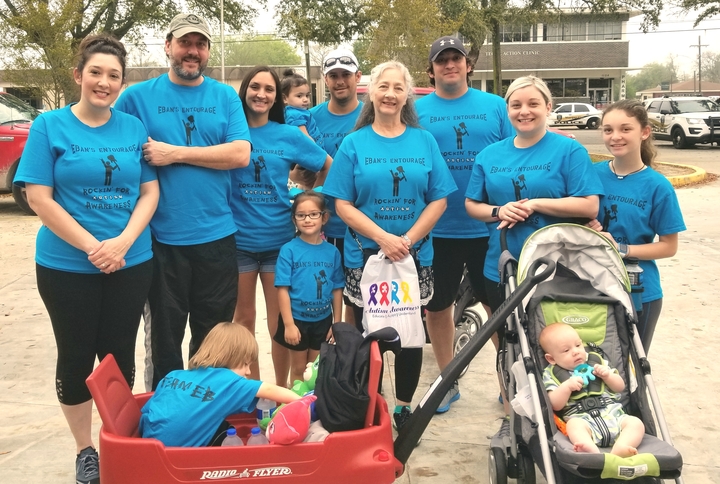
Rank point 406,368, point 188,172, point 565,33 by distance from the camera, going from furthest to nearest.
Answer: point 565,33 < point 406,368 < point 188,172

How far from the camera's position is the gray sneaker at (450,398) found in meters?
4.13

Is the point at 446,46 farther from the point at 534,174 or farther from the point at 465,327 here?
the point at 465,327

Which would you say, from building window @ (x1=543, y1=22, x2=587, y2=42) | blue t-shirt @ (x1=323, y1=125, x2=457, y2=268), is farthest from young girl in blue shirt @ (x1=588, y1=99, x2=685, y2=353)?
building window @ (x1=543, y1=22, x2=587, y2=42)

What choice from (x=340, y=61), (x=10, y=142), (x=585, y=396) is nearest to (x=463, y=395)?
(x=585, y=396)

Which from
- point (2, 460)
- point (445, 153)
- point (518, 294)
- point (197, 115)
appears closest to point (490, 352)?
point (445, 153)

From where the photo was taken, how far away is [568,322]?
3152mm

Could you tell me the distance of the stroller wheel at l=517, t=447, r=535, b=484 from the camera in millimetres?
2902

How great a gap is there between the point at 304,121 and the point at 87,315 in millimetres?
1817

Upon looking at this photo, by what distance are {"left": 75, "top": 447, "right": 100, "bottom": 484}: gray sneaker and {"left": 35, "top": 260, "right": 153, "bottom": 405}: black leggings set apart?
10.5 inches

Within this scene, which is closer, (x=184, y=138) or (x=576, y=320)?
(x=576, y=320)

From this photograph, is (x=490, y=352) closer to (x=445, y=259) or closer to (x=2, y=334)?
(x=445, y=259)

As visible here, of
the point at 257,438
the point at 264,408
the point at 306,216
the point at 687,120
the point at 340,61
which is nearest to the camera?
the point at 257,438

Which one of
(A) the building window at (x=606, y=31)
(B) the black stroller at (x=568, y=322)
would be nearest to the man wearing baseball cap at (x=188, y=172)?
(B) the black stroller at (x=568, y=322)

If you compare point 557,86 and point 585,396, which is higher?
point 557,86
